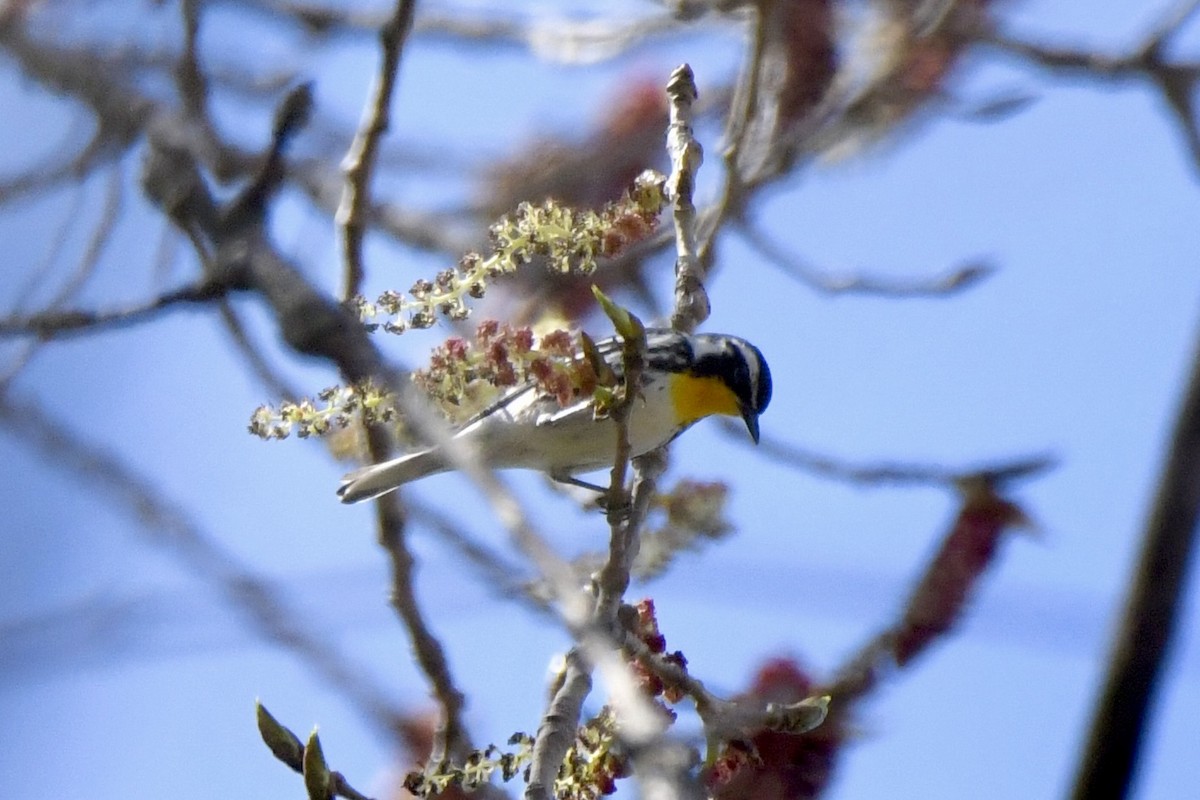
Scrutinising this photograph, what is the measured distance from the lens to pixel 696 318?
8.25ft

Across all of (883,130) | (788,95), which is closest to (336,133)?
(788,95)

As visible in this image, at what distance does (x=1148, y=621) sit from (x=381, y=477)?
1.64 meters

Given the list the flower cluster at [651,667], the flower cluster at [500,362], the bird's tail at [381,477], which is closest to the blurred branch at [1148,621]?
the flower cluster at [651,667]

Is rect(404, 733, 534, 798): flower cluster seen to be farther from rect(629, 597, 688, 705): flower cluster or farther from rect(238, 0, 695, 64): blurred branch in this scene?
rect(238, 0, 695, 64): blurred branch

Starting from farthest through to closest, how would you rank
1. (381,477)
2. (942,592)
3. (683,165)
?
(381,477)
(942,592)
(683,165)

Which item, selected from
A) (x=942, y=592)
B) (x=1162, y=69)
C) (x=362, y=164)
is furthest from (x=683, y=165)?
(x=1162, y=69)

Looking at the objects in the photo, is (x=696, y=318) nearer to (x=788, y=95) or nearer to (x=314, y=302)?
(x=314, y=302)

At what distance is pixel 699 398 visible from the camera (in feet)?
11.3

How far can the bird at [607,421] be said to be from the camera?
2867 millimetres

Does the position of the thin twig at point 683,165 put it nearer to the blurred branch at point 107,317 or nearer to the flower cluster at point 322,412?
the flower cluster at point 322,412

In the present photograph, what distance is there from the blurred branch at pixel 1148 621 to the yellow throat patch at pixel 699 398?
1.53 m

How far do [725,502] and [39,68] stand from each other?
2606 millimetres

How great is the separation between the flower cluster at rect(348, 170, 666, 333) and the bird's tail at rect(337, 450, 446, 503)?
1.03 m

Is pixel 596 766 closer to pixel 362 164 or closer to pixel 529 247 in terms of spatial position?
pixel 529 247
